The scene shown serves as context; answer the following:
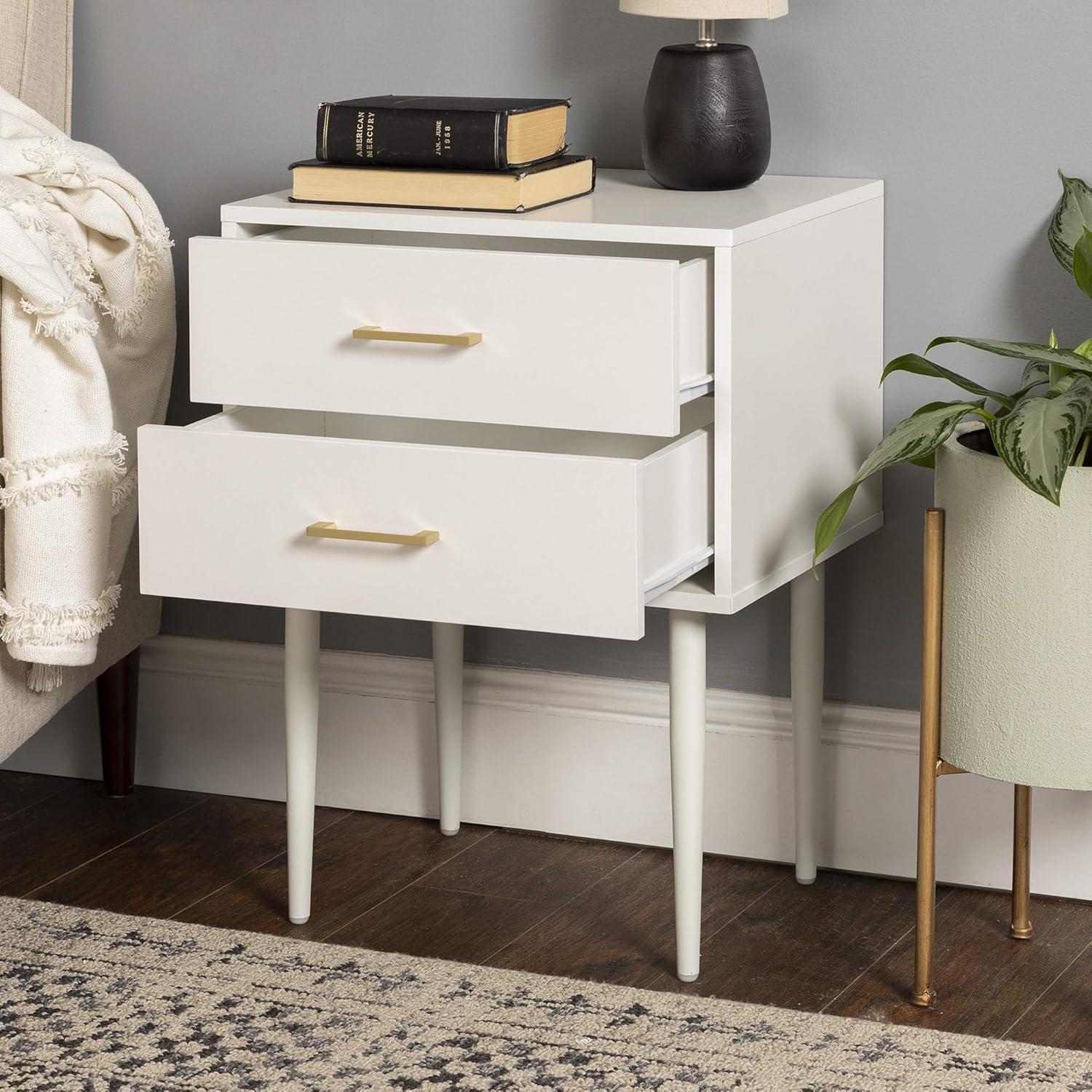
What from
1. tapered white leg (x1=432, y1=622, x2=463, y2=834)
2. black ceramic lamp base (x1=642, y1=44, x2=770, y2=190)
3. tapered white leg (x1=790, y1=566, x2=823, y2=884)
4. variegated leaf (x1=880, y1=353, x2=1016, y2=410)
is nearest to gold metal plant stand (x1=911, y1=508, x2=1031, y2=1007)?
variegated leaf (x1=880, y1=353, x2=1016, y2=410)

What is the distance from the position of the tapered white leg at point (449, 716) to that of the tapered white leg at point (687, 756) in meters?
0.40

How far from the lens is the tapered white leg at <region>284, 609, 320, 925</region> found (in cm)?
169

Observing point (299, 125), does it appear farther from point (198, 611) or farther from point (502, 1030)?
point (502, 1030)

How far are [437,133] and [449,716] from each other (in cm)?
66

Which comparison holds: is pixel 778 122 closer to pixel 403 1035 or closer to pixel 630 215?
pixel 630 215

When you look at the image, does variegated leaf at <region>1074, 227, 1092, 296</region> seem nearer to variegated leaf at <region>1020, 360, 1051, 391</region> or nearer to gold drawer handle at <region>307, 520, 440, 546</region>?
variegated leaf at <region>1020, 360, 1051, 391</region>

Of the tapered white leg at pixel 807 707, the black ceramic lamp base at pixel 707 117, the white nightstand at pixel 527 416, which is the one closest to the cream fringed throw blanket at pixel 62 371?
the white nightstand at pixel 527 416

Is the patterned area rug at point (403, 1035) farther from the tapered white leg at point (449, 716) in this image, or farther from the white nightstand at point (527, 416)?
the tapered white leg at point (449, 716)

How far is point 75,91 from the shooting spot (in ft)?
6.63

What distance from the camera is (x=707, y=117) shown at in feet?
5.31

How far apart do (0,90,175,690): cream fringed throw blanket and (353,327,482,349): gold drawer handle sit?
0.29 metres

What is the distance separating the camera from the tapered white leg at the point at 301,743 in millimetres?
1687

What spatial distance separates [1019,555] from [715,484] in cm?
25

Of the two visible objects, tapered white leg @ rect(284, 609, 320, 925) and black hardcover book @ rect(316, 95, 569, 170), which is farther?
tapered white leg @ rect(284, 609, 320, 925)
